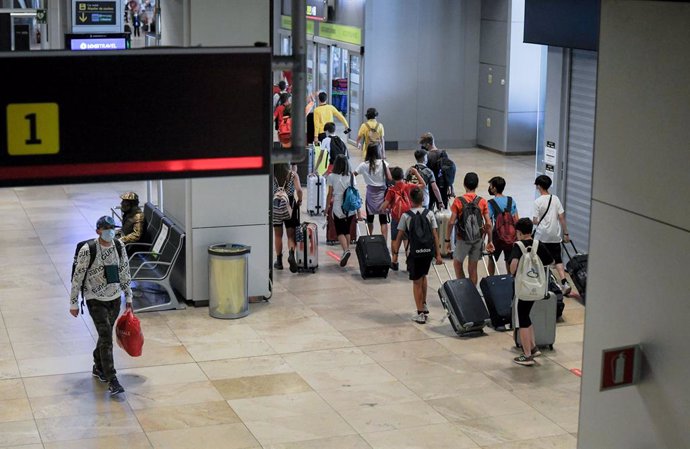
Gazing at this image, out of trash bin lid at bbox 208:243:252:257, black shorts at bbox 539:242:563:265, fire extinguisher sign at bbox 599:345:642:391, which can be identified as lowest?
black shorts at bbox 539:242:563:265

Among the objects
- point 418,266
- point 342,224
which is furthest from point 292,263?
point 418,266

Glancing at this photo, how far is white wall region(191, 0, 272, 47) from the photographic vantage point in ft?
43.2

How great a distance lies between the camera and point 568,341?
1280 cm

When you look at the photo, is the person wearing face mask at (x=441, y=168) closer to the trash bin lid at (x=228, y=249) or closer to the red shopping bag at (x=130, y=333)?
the trash bin lid at (x=228, y=249)

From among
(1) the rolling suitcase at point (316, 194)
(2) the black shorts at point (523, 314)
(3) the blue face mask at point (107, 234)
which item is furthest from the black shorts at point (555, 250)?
(3) the blue face mask at point (107, 234)

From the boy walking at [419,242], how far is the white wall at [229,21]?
→ 259 cm

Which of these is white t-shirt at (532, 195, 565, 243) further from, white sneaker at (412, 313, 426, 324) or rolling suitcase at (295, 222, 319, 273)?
rolling suitcase at (295, 222, 319, 273)

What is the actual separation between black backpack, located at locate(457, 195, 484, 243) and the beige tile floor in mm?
971

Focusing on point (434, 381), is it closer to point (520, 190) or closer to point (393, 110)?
point (520, 190)

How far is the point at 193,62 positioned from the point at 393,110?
72.4 feet

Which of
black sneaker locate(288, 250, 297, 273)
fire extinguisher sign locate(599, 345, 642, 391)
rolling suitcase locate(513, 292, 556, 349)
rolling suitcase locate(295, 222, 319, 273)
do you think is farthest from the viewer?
black sneaker locate(288, 250, 297, 273)

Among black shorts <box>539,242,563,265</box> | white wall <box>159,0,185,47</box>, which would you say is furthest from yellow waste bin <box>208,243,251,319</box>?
black shorts <box>539,242,563,265</box>

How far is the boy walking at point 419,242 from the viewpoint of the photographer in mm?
12867

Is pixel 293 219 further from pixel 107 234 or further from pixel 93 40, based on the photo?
pixel 93 40
